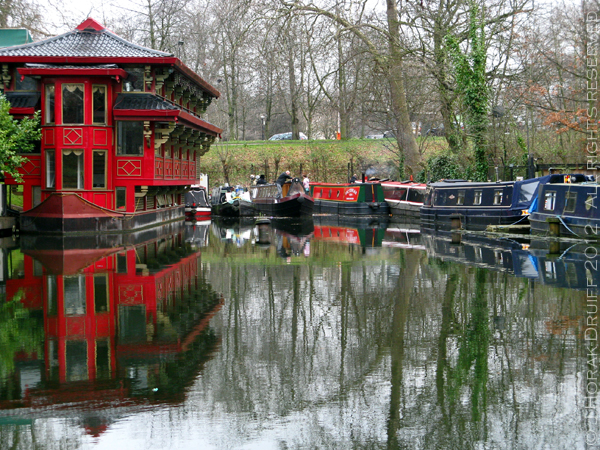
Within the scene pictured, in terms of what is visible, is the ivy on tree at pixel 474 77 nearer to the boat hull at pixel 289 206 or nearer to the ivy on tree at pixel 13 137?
the boat hull at pixel 289 206

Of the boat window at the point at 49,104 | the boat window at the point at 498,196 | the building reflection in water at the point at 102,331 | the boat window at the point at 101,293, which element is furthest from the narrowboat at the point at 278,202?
the boat window at the point at 101,293

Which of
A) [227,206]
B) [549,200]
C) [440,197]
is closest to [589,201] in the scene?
[549,200]

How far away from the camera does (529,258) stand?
18.0m

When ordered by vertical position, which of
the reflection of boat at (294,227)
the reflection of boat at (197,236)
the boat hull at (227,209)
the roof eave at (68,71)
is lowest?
the reflection of boat at (197,236)

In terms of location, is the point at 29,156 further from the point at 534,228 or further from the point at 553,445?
the point at 553,445

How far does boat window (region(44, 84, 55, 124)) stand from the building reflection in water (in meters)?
9.86

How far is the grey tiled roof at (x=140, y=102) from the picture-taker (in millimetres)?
27344

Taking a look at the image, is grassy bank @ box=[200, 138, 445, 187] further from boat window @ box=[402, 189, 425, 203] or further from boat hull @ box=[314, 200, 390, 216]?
boat window @ box=[402, 189, 425, 203]

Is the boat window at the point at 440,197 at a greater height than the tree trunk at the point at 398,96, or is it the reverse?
the tree trunk at the point at 398,96

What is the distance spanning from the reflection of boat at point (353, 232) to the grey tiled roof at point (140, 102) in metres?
7.45

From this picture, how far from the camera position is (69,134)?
26609 millimetres

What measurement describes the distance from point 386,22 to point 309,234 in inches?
550

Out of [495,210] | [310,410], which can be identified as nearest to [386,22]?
[495,210]

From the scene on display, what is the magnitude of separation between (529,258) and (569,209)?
537 centimetres
